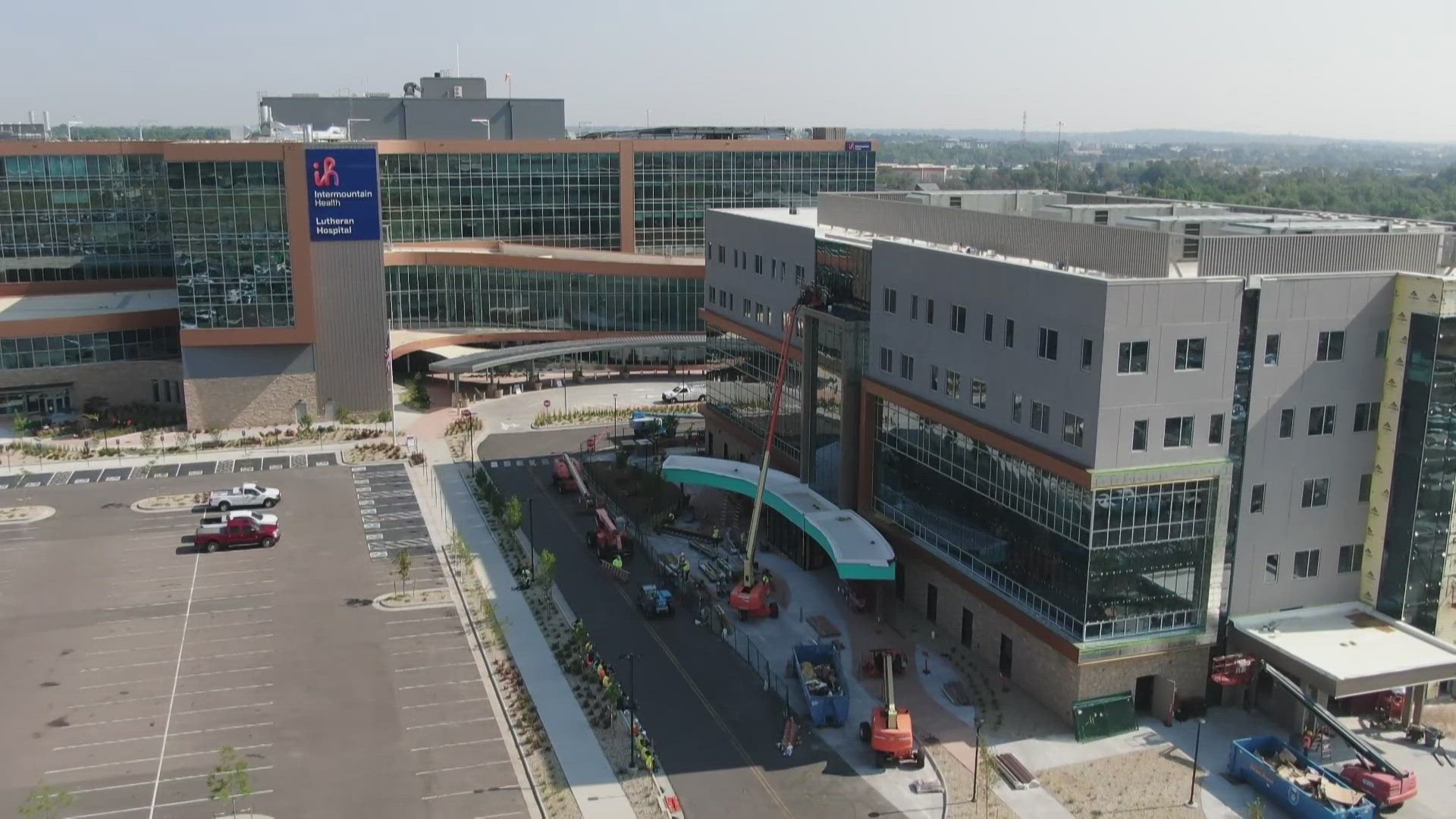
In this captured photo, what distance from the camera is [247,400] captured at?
7919 centimetres

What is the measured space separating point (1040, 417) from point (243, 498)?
132 ft

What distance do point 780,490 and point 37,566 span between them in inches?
1280

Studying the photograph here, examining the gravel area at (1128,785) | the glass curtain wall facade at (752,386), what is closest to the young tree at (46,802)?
the gravel area at (1128,785)

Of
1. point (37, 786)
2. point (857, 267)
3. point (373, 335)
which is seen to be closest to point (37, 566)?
point (37, 786)

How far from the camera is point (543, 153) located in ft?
332

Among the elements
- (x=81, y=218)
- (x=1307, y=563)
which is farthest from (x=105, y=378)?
(x=1307, y=563)

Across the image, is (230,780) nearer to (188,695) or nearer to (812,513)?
(188,695)

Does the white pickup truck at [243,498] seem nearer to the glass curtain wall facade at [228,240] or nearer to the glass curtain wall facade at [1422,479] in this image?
the glass curtain wall facade at [228,240]

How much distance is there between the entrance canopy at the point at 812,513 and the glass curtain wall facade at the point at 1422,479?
16804 millimetres

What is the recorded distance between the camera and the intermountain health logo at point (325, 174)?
7781cm

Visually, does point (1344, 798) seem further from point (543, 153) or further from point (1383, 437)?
point (543, 153)

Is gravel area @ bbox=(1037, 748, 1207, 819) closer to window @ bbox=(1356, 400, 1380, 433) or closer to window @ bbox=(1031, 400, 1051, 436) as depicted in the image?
window @ bbox=(1031, 400, 1051, 436)

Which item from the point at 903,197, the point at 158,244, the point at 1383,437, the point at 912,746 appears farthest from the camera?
the point at 158,244

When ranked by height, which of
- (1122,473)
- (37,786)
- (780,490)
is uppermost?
(1122,473)
